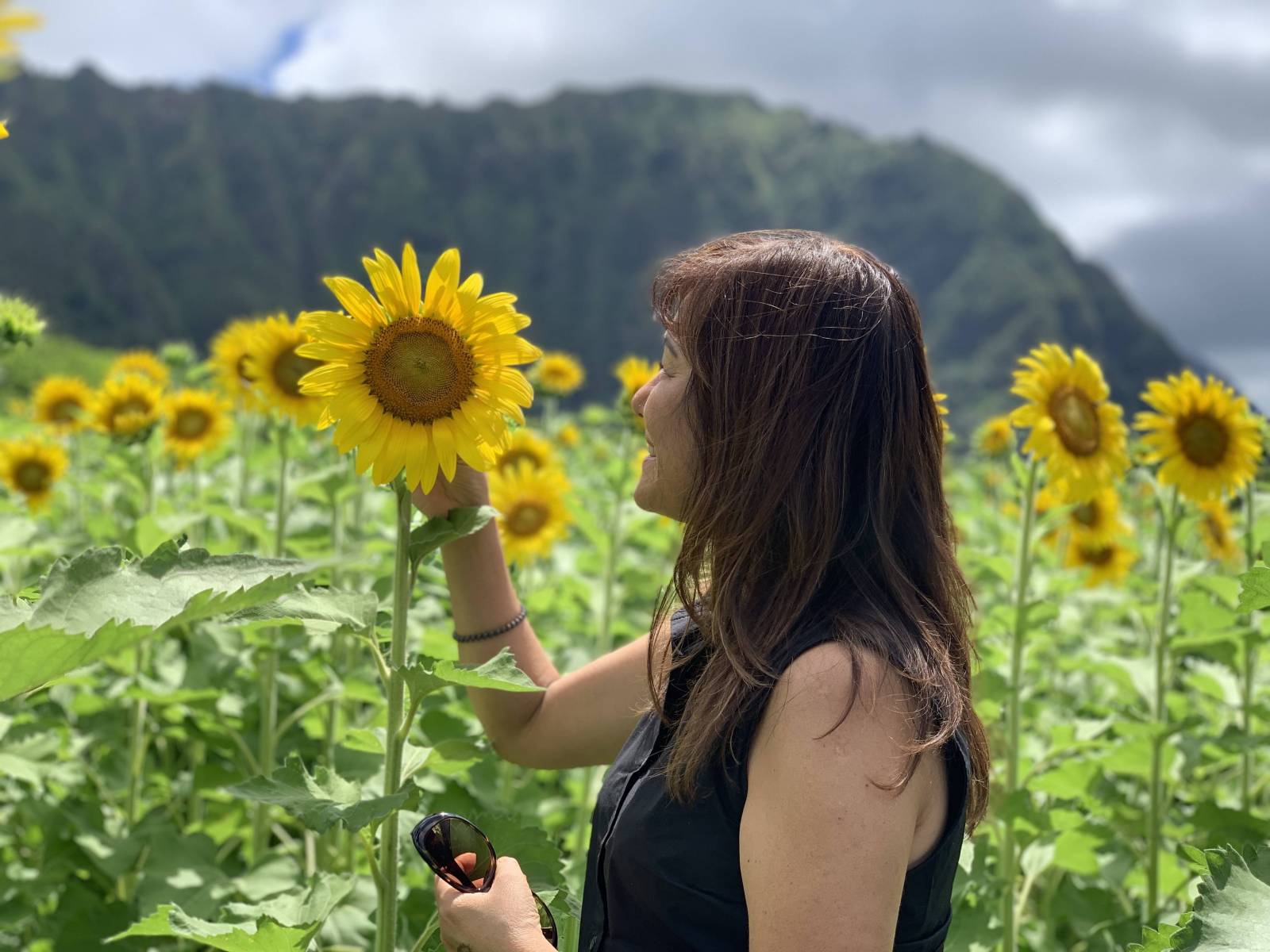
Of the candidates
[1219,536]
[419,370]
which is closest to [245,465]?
[419,370]

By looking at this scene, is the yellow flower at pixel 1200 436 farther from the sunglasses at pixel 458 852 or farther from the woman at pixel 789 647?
the sunglasses at pixel 458 852

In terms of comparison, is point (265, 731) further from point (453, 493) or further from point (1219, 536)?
point (1219, 536)

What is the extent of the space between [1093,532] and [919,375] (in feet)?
11.6

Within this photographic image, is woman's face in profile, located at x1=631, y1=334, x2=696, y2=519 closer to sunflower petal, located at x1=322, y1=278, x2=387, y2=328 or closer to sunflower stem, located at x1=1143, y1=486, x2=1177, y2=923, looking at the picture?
sunflower petal, located at x1=322, y1=278, x2=387, y2=328

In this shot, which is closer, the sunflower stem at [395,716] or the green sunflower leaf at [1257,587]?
the green sunflower leaf at [1257,587]

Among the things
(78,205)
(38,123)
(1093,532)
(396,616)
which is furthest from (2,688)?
(38,123)

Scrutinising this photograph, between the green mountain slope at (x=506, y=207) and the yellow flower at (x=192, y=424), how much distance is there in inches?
3921

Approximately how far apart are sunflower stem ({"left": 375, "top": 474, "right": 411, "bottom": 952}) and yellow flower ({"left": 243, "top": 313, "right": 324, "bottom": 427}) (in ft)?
4.83

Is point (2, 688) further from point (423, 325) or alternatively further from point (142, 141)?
point (142, 141)

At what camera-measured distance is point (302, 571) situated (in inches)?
36.2

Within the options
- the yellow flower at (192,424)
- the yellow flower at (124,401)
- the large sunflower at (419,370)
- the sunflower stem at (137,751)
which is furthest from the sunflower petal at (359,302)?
the yellow flower at (192,424)

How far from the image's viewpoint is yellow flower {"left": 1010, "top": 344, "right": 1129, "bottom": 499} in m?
3.19

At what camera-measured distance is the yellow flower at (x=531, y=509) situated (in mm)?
4258

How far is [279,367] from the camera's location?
10.7 feet
